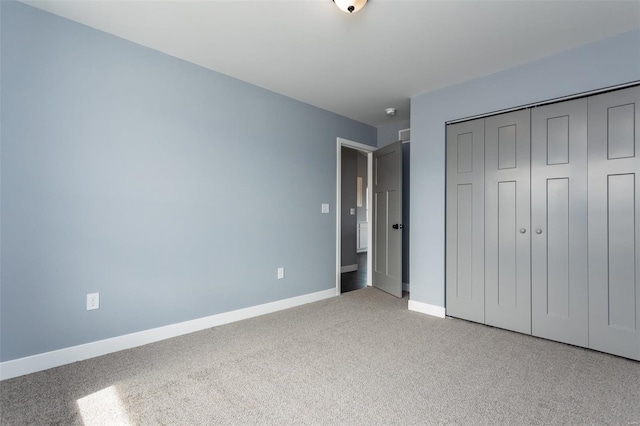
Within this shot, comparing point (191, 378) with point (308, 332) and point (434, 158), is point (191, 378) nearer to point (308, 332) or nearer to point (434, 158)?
point (308, 332)

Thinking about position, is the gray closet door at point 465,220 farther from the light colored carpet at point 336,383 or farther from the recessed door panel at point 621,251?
the recessed door panel at point 621,251

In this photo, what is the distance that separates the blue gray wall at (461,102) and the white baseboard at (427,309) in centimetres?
5

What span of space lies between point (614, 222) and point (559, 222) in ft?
1.10

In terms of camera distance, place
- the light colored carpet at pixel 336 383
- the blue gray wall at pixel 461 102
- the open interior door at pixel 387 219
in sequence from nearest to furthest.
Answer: the light colored carpet at pixel 336 383, the blue gray wall at pixel 461 102, the open interior door at pixel 387 219

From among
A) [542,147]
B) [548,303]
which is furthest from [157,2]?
[548,303]

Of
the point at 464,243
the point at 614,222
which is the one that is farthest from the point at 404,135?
the point at 614,222

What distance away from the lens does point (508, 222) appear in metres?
2.85

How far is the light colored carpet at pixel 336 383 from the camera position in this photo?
1615 millimetres

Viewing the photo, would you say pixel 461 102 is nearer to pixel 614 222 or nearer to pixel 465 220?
pixel 465 220

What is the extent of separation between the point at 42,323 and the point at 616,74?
4.54 m

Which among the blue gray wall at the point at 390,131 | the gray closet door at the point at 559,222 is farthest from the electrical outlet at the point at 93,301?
the blue gray wall at the point at 390,131

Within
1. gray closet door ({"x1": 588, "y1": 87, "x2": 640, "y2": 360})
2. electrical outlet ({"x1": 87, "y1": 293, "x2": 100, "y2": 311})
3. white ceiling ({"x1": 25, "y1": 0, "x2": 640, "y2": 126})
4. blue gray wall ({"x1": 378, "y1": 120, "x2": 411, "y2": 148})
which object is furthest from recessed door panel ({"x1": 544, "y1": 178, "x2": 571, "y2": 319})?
electrical outlet ({"x1": 87, "y1": 293, "x2": 100, "y2": 311})

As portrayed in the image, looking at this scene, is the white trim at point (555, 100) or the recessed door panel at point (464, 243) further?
the recessed door panel at point (464, 243)

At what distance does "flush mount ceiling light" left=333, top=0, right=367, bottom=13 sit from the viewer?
1884 millimetres
